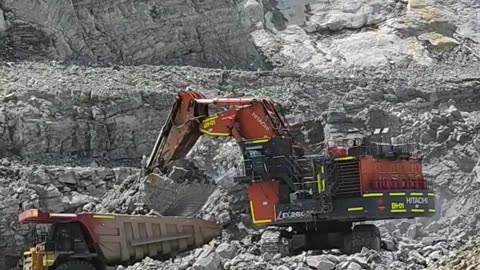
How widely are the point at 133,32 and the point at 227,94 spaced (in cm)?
474

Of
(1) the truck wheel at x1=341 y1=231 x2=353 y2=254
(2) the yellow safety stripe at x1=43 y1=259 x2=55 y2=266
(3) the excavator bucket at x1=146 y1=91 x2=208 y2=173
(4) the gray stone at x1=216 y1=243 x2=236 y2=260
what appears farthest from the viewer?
(3) the excavator bucket at x1=146 y1=91 x2=208 y2=173

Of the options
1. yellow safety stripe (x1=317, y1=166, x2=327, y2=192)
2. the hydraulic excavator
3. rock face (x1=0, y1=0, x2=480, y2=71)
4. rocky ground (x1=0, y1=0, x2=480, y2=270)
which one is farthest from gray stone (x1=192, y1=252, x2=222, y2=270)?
rock face (x1=0, y1=0, x2=480, y2=71)

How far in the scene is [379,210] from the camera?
35.9ft

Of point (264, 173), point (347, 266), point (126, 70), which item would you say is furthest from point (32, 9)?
point (347, 266)

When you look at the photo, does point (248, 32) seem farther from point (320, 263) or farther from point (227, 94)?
point (320, 263)

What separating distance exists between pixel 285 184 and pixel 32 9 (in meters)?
13.8

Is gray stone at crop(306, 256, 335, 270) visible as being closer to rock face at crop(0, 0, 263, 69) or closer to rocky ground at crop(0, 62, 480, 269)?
rocky ground at crop(0, 62, 480, 269)

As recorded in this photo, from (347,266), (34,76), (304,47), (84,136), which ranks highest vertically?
(304,47)

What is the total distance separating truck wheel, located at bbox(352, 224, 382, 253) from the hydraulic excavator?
0.04 ft

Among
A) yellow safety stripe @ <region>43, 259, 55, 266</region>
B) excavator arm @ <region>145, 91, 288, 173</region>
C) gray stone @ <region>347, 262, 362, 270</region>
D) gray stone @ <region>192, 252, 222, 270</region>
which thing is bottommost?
gray stone @ <region>347, 262, 362, 270</region>

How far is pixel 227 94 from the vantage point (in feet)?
70.3

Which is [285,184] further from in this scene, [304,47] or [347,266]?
[304,47]

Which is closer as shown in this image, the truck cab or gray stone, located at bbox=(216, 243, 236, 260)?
gray stone, located at bbox=(216, 243, 236, 260)

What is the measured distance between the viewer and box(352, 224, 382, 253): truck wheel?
11.2 meters
